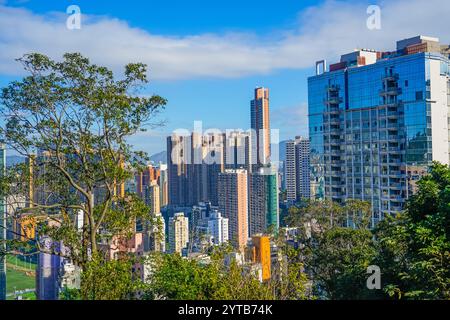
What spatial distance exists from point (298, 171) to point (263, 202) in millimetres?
1588

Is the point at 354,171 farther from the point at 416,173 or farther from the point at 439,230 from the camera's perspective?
the point at 439,230

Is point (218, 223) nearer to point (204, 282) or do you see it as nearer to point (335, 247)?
point (335, 247)

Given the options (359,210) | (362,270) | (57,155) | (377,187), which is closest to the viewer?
(57,155)

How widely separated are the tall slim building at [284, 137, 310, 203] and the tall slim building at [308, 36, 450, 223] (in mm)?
365

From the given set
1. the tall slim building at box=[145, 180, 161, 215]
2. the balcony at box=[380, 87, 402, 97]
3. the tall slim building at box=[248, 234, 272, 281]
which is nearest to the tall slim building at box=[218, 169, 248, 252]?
the tall slim building at box=[145, 180, 161, 215]

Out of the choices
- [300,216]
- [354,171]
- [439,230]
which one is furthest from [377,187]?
[439,230]

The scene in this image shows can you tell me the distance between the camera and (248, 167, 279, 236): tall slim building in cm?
1333

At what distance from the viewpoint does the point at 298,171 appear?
48.3 ft

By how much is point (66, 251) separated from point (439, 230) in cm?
245

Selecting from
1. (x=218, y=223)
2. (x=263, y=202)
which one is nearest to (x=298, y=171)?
(x=263, y=202)

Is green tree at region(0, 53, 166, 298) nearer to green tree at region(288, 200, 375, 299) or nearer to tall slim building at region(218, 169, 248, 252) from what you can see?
green tree at region(288, 200, 375, 299)

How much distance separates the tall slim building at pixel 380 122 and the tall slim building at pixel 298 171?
365 millimetres

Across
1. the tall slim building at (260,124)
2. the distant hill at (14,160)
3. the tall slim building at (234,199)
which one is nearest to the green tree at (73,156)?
the distant hill at (14,160)
